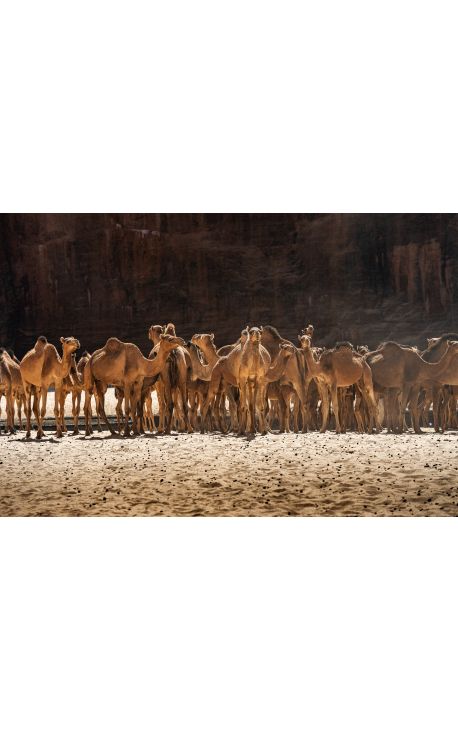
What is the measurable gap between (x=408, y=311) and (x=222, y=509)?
8.90 feet

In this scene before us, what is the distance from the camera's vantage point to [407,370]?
8.62m

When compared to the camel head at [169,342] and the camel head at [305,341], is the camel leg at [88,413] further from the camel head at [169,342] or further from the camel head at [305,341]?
the camel head at [305,341]

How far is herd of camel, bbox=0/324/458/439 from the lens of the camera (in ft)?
27.8

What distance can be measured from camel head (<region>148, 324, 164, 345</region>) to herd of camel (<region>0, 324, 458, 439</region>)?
1cm

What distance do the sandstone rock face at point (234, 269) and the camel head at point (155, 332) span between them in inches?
5.0

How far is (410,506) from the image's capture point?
752 cm

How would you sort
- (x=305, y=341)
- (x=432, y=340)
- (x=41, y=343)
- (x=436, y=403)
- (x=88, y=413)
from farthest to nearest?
(x=88, y=413) → (x=436, y=403) → (x=305, y=341) → (x=41, y=343) → (x=432, y=340)

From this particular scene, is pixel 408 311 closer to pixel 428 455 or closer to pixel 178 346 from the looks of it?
pixel 428 455

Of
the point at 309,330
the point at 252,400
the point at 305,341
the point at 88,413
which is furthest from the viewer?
the point at 88,413

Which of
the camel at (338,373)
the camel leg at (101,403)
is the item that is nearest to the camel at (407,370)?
the camel at (338,373)

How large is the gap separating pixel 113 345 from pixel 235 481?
6.96 feet

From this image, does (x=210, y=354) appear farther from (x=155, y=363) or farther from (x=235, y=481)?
(x=235, y=481)

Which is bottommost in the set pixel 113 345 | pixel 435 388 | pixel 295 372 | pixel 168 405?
pixel 168 405

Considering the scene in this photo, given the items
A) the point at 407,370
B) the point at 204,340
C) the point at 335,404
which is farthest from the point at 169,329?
the point at 407,370
